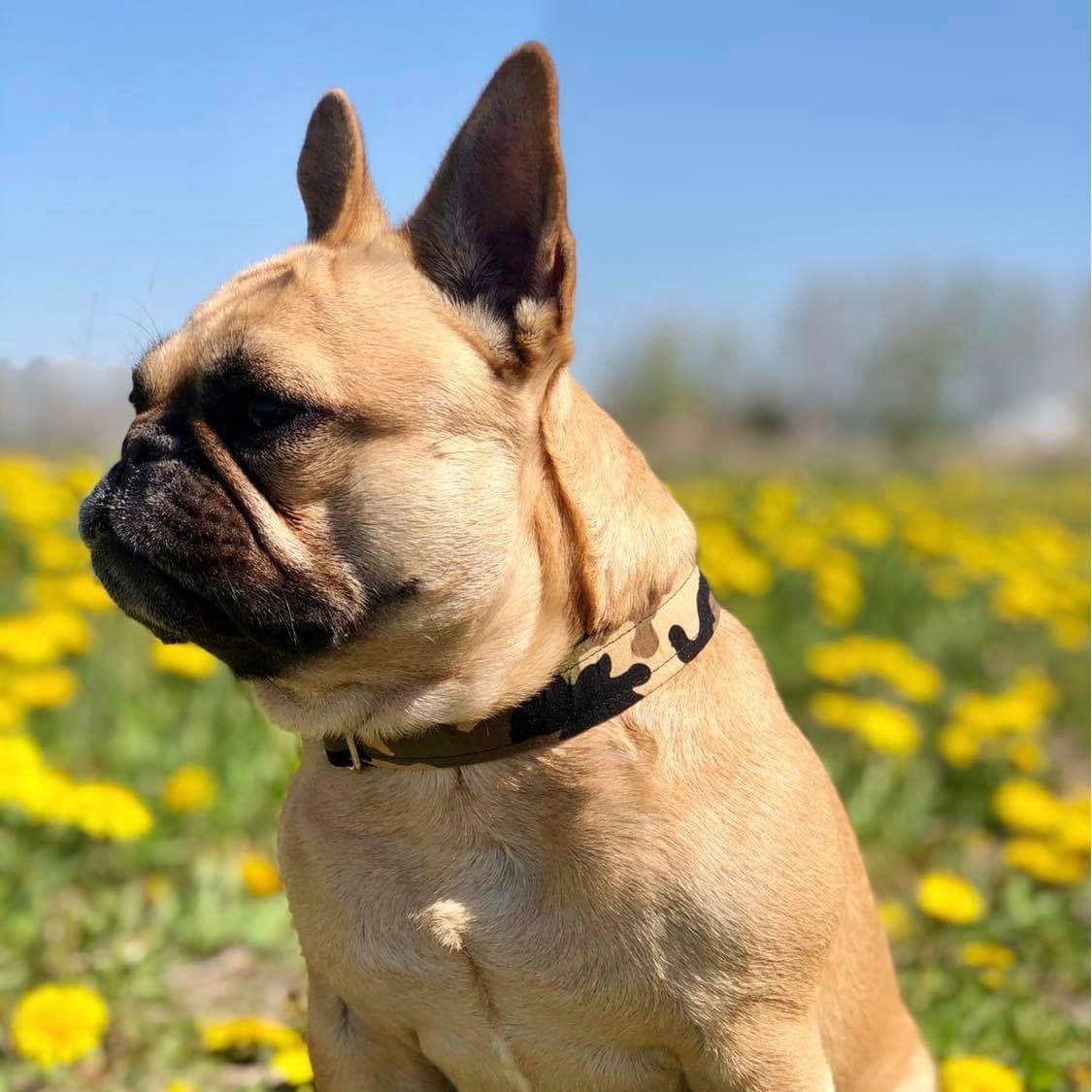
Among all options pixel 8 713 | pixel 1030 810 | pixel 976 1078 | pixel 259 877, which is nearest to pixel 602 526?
pixel 976 1078


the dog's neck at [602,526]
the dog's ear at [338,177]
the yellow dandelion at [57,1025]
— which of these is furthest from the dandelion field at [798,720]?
the dog's ear at [338,177]

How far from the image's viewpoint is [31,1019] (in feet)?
8.39

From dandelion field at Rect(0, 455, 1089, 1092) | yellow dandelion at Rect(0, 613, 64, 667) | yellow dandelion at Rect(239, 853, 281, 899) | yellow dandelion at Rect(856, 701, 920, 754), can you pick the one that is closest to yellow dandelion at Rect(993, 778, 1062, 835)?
dandelion field at Rect(0, 455, 1089, 1092)

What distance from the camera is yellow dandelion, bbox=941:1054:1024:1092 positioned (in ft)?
8.80

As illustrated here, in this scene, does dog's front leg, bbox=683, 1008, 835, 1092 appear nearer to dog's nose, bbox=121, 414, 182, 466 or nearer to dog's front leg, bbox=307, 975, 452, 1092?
dog's front leg, bbox=307, 975, 452, 1092

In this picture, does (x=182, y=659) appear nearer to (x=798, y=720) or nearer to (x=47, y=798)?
(x=47, y=798)

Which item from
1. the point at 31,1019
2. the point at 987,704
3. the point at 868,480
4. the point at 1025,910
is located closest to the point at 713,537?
the point at 987,704

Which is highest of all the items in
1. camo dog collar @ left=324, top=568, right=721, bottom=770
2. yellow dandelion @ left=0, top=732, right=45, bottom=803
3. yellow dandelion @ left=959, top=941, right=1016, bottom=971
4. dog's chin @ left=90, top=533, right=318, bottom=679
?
dog's chin @ left=90, top=533, right=318, bottom=679

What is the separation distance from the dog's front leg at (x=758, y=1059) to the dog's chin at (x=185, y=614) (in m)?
0.92

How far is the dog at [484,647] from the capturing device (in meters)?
2.08

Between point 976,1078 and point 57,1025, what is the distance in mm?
1820

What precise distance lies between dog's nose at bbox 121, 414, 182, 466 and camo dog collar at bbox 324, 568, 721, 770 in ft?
2.02

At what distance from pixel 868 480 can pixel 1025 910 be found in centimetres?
632

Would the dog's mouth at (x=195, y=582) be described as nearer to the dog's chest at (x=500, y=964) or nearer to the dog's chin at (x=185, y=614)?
the dog's chin at (x=185, y=614)
